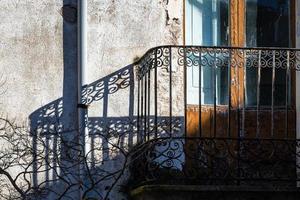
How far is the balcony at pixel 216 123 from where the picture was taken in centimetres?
1129

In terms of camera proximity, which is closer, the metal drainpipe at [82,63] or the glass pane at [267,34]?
the metal drainpipe at [82,63]

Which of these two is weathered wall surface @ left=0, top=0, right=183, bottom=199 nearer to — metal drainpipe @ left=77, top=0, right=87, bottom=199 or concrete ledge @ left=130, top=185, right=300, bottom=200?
metal drainpipe @ left=77, top=0, right=87, bottom=199

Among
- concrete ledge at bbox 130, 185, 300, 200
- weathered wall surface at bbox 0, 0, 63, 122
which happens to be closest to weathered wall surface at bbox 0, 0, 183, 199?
weathered wall surface at bbox 0, 0, 63, 122

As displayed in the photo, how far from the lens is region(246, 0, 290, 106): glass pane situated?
479 inches

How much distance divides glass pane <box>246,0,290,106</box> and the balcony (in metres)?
0.01

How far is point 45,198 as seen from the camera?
11.5 metres

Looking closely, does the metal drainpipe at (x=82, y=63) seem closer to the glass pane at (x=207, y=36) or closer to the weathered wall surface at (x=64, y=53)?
the weathered wall surface at (x=64, y=53)

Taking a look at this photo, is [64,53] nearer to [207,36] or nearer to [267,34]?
[207,36]

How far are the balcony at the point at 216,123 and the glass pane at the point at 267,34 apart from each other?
0.01 meters

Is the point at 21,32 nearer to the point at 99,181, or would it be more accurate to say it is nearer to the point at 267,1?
the point at 99,181

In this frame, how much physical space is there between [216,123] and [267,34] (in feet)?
3.84

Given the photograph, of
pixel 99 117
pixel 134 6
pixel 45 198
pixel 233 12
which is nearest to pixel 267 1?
Result: pixel 233 12

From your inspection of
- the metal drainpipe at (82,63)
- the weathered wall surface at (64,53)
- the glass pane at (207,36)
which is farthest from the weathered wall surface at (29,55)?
the glass pane at (207,36)

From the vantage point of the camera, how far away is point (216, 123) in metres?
11.9
